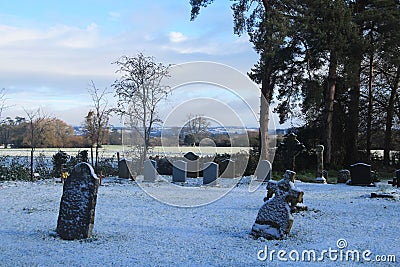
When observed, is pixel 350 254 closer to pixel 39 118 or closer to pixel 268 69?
pixel 268 69

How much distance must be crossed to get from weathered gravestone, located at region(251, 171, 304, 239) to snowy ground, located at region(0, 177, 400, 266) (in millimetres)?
186

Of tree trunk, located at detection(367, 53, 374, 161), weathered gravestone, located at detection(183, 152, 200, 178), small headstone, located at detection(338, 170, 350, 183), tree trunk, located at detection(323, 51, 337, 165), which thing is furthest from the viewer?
tree trunk, located at detection(367, 53, 374, 161)

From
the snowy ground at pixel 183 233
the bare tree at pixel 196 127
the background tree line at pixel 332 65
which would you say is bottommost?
the snowy ground at pixel 183 233

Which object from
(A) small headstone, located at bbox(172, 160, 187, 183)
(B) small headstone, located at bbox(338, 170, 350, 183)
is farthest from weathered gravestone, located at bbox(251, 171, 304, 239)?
(B) small headstone, located at bbox(338, 170, 350, 183)

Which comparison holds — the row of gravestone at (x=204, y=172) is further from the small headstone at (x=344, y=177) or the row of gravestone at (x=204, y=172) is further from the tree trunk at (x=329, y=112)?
the tree trunk at (x=329, y=112)

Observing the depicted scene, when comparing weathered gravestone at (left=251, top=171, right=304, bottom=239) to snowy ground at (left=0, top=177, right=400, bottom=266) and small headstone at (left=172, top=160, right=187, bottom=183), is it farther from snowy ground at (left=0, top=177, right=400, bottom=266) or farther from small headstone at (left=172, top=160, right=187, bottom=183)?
small headstone at (left=172, top=160, right=187, bottom=183)

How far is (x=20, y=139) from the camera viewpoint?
A: 24.1 metres

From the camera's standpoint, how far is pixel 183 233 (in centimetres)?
749

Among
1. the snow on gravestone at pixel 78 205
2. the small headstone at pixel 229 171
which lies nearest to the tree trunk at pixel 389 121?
the small headstone at pixel 229 171

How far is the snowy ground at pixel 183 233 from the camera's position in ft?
19.3

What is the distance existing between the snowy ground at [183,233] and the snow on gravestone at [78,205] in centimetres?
22

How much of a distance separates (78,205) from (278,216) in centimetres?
327

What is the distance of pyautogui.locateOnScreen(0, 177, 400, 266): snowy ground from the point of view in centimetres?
588

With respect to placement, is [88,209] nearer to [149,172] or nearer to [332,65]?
[149,172]
